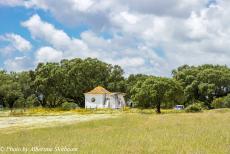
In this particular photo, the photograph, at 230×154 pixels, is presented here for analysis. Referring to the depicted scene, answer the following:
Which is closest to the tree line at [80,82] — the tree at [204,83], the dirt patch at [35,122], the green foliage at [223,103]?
the tree at [204,83]

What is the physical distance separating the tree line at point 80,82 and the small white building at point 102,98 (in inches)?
198

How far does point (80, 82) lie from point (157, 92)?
123ft

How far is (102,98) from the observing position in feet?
307

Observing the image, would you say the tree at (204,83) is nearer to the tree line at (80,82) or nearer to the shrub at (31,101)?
the tree line at (80,82)

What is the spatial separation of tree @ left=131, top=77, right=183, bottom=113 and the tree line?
21.7 m

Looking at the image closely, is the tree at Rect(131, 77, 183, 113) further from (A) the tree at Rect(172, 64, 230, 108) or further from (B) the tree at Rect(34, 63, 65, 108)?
(B) the tree at Rect(34, 63, 65, 108)

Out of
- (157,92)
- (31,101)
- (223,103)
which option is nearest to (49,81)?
(31,101)

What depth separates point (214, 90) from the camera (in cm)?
9181

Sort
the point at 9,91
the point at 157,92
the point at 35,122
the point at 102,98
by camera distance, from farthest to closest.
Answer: the point at 102,98 → the point at 9,91 → the point at 157,92 → the point at 35,122

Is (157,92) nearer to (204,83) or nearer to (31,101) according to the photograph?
(204,83)

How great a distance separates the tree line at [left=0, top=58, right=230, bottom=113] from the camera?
92.8 meters

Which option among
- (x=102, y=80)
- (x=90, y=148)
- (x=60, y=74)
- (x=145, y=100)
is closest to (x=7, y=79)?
(x=60, y=74)

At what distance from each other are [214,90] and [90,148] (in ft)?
257

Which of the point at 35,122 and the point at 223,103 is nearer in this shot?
the point at 35,122
